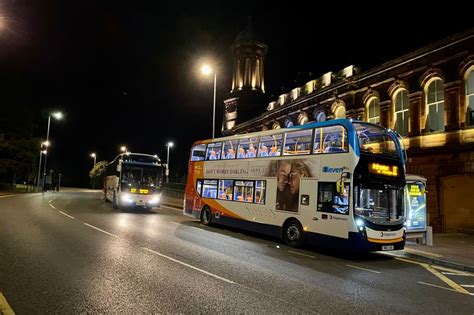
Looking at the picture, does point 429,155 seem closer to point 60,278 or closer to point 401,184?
point 401,184

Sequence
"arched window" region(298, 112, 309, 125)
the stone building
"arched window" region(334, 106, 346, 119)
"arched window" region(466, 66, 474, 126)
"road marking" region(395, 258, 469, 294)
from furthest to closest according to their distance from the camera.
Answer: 1. "arched window" region(298, 112, 309, 125)
2. "arched window" region(334, 106, 346, 119)
3. the stone building
4. "arched window" region(466, 66, 474, 126)
5. "road marking" region(395, 258, 469, 294)

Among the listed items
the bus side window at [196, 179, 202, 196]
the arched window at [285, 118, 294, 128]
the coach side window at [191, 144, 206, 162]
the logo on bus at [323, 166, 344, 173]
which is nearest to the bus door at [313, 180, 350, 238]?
the logo on bus at [323, 166, 344, 173]

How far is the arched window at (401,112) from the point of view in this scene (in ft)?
70.1

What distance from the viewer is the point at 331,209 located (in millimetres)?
11984

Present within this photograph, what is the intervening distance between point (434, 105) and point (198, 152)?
12.5 metres

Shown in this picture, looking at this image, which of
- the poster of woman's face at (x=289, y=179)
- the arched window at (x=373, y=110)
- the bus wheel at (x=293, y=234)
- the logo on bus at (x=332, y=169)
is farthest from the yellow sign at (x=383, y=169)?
the arched window at (x=373, y=110)

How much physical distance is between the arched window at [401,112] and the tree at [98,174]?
201ft

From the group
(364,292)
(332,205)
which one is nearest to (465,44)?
(332,205)

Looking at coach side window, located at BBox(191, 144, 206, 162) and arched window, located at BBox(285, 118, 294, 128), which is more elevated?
arched window, located at BBox(285, 118, 294, 128)

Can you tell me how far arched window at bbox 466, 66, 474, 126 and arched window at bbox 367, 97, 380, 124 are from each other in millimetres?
5882

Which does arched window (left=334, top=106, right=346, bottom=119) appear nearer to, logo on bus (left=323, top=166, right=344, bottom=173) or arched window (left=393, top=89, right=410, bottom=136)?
arched window (left=393, top=89, right=410, bottom=136)

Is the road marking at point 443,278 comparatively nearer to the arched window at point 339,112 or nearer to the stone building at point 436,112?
the stone building at point 436,112

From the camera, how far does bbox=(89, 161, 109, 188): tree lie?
250ft

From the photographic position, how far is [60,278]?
7375mm
